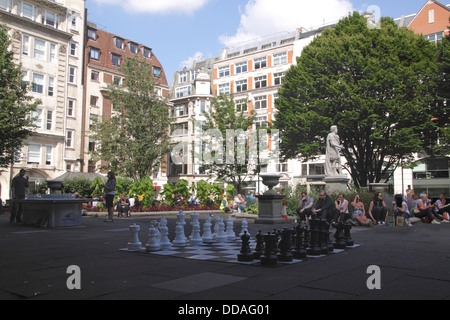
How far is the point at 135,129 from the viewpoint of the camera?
33.1 m

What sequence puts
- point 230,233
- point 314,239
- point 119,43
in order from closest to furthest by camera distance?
point 314,239
point 230,233
point 119,43

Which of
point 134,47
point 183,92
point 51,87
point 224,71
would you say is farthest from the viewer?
point 183,92

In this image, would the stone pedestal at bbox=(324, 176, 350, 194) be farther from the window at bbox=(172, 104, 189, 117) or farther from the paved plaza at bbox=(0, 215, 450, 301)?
the window at bbox=(172, 104, 189, 117)

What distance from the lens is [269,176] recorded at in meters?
17.4

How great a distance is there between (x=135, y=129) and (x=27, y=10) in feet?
62.7

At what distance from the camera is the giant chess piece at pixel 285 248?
6832 mm

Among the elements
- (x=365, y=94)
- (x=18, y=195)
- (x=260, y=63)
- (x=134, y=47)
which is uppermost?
(x=134, y=47)

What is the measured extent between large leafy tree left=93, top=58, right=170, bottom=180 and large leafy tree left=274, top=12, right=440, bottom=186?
10587 mm

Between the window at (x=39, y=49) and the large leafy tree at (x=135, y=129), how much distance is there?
1234 centimetres

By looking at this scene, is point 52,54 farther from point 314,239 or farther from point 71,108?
point 314,239

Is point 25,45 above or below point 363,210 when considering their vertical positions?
above

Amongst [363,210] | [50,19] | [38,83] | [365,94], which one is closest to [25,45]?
[38,83]

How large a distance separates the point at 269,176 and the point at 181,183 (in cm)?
1068

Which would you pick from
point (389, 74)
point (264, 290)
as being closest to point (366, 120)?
point (389, 74)
